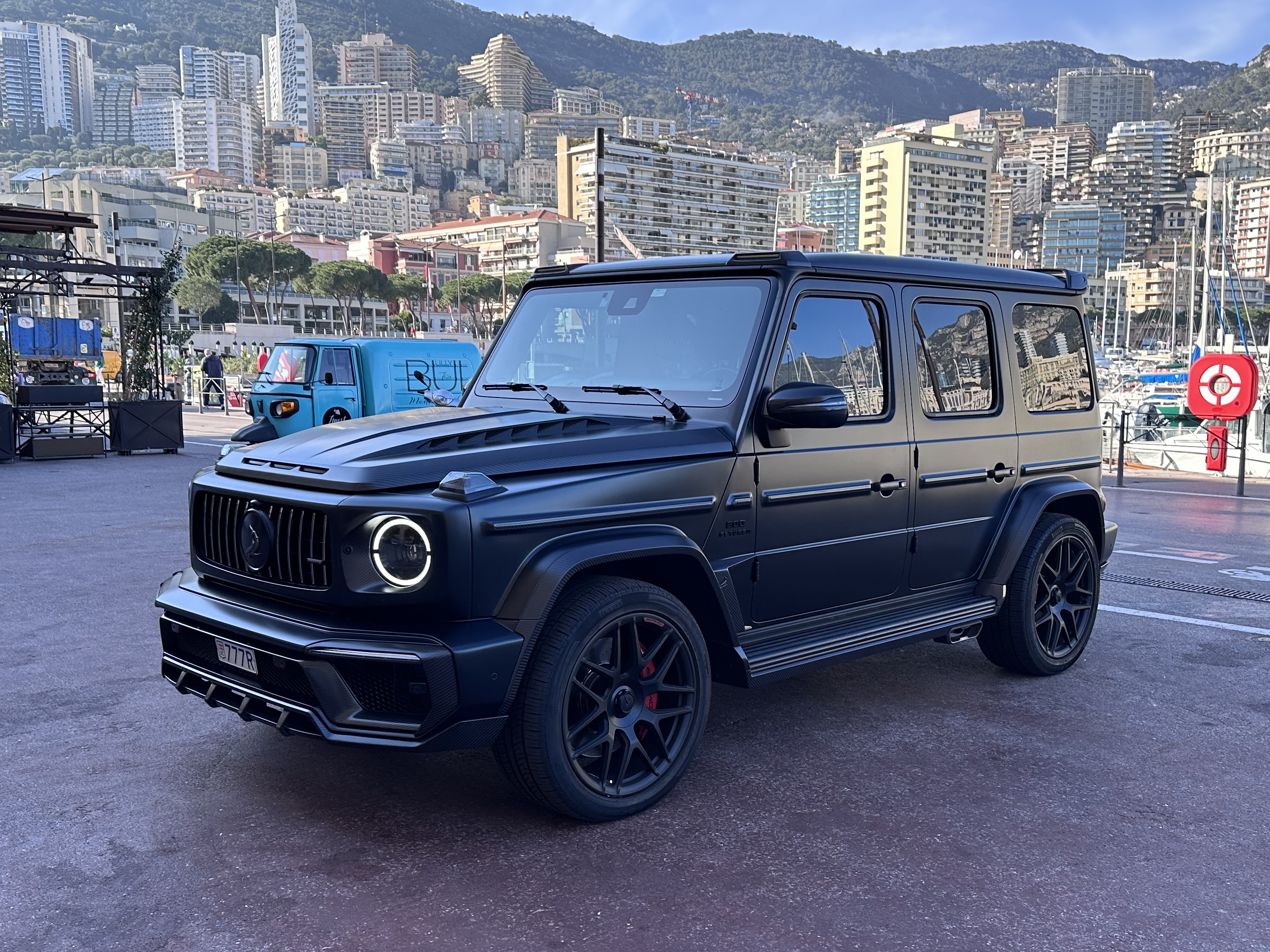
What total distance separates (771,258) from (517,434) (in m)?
1.27

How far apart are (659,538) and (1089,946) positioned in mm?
1766

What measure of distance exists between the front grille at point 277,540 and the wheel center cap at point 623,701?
1.03m

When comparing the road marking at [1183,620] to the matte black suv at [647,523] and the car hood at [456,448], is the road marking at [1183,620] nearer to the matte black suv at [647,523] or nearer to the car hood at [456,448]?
the matte black suv at [647,523]

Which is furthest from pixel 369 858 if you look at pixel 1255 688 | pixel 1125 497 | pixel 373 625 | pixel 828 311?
pixel 1125 497

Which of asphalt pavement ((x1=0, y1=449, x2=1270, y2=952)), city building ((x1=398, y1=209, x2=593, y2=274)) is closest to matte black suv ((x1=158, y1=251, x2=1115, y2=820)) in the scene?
asphalt pavement ((x1=0, y1=449, x2=1270, y2=952))

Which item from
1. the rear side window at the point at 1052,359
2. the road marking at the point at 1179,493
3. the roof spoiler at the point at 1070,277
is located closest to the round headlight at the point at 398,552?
the rear side window at the point at 1052,359

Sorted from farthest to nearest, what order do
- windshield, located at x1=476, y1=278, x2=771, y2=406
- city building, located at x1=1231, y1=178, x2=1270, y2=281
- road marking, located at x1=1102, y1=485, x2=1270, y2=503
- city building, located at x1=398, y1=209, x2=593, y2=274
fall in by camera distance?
city building, located at x1=1231, y1=178, x2=1270, y2=281 → city building, located at x1=398, y1=209, x2=593, y2=274 → road marking, located at x1=1102, y1=485, x2=1270, y2=503 → windshield, located at x1=476, y1=278, x2=771, y2=406

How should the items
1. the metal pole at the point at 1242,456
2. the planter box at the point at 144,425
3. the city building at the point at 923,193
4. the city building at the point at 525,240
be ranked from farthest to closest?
the city building at the point at 923,193 → the city building at the point at 525,240 → the planter box at the point at 144,425 → the metal pole at the point at 1242,456

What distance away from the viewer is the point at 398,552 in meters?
3.42

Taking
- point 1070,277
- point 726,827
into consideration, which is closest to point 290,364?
point 1070,277

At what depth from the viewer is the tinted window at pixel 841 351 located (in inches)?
173

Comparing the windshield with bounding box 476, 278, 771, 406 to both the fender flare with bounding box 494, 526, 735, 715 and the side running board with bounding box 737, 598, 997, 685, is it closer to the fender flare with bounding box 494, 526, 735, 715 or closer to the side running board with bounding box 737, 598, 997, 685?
the fender flare with bounding box 494, 526, 735, 715

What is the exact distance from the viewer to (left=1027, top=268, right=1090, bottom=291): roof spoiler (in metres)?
5.79

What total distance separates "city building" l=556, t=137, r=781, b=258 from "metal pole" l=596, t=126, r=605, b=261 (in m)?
73.4
